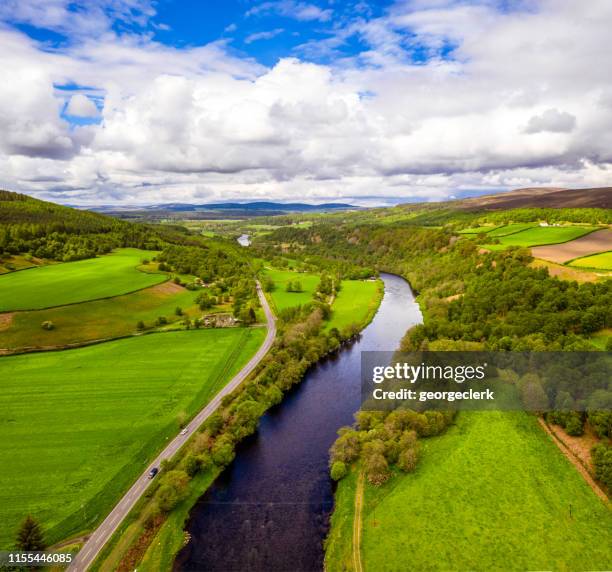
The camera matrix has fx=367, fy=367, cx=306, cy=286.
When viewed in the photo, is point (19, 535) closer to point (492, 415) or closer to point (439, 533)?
point (439, 533)

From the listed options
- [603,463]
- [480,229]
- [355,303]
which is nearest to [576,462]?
[603,463]

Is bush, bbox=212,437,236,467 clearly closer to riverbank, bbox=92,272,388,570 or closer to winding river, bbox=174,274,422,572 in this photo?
winding river, bbox=174,274,422,572

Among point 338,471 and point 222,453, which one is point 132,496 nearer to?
point 222,453

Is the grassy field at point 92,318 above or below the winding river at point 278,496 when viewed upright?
above

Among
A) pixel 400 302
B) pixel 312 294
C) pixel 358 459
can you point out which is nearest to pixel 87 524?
pixel 358 459

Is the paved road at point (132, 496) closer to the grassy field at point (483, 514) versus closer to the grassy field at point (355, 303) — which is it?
the grassy field at point (483, 514)

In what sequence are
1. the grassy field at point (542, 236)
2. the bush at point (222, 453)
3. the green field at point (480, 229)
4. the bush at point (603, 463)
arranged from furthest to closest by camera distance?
the green field at point (480, 229), the grassy field at point (542, 236), the bush at point (222, 453), the bush at point (603, 463)

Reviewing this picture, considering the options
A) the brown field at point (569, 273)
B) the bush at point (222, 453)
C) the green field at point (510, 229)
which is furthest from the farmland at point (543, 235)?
the bush at point (222, 453)
